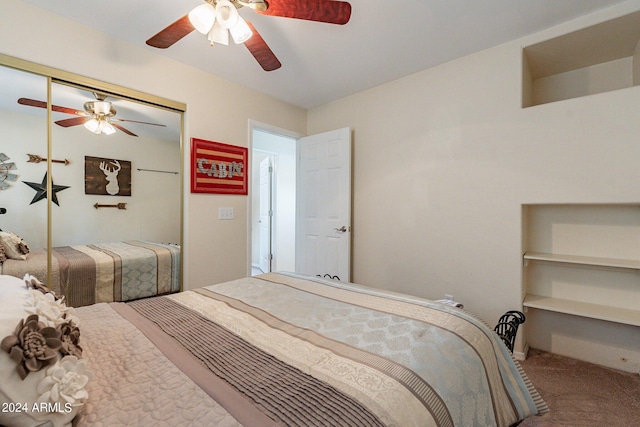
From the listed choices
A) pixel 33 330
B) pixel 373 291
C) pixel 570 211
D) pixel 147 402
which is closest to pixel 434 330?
pixel 373 291

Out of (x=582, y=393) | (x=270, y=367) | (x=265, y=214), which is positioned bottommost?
(x=582, y=393)

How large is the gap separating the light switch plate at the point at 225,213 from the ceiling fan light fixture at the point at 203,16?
1.73m

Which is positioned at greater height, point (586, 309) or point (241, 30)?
point (241, 30)

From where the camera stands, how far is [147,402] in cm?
69

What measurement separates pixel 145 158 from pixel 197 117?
24.0 inches

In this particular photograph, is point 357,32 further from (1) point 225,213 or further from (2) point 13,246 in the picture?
(2) point 13,246

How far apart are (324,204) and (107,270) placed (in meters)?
2.17

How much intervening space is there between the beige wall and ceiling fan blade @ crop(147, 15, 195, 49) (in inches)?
27.9

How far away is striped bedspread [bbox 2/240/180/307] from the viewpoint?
1906mm

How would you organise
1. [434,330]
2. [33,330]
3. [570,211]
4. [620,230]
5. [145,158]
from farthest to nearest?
[145,158] < [570,211] < [620,230] < [434,330] < [33,330]

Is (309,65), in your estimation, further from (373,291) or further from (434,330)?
(434,330)

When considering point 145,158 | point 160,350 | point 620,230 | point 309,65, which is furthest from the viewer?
point 309,65

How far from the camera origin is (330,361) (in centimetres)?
89

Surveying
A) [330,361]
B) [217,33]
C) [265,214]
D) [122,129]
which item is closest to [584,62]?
[217,33]
